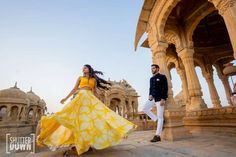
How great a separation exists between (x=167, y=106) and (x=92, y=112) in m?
2.52

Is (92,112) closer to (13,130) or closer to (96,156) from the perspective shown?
(96,156)

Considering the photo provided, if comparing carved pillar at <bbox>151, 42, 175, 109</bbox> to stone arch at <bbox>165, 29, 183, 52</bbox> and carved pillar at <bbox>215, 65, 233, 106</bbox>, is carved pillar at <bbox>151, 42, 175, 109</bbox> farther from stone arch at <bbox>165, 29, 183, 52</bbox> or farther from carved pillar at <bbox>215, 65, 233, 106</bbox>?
carved pillar at <bbox>215, 65, 233, 106</bbox>

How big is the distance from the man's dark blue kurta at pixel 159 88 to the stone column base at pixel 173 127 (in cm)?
62

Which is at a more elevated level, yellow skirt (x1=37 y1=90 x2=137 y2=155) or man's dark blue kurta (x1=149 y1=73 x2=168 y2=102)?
man's dark blue kurta (x1=149 y1=73 x2=168 y2=102)

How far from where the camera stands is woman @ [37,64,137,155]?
232 centimetres

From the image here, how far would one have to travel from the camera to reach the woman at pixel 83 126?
2318 millimetres

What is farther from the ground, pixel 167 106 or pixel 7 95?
pixel 7 95

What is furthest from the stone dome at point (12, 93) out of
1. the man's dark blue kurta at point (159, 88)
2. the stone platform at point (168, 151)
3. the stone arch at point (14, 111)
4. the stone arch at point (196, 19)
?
the stone arch at point (196, 19)

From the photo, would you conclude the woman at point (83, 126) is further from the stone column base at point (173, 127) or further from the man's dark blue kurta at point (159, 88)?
the stone column base at point (173, 127)

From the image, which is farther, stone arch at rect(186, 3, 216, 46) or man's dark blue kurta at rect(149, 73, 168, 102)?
stone arch at rect(186, 3, 216, 46)

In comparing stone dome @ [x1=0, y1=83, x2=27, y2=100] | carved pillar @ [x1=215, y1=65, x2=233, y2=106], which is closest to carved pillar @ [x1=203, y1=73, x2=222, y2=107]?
carved pillar @ [x1=215, y1=65, x2=233, y2=106]

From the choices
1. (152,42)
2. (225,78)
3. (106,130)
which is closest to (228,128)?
(152,42)

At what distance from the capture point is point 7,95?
23641 mm

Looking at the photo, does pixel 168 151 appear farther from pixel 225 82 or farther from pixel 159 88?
pixel 225 82
